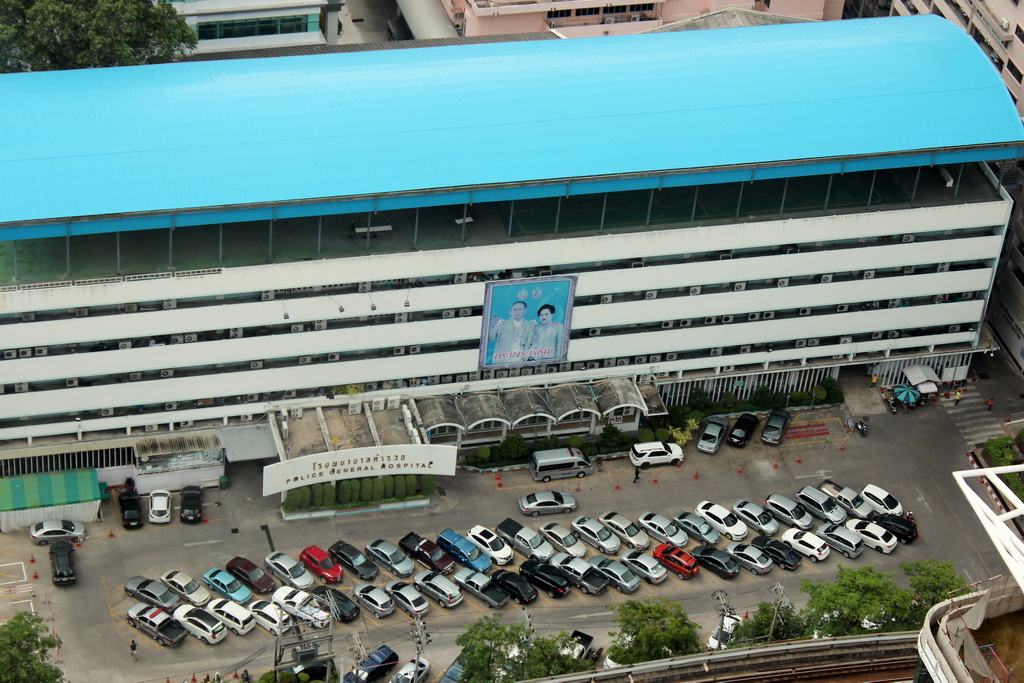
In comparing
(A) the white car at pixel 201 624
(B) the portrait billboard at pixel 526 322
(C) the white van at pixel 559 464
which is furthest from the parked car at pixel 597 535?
(A) the white car at pixel 201 624

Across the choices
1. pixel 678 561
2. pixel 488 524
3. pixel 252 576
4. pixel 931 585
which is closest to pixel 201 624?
pixel 252 576

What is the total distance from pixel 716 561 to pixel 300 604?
83.4 feet

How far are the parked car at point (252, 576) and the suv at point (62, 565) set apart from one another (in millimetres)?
9190

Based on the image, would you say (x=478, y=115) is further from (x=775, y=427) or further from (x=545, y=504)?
(x=775, y=427)

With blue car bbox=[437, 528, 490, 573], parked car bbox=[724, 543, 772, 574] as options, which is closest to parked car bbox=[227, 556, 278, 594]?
blue car bbox=[437, 528, 490, 573]

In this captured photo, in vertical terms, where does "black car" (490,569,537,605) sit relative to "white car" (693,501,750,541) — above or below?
below

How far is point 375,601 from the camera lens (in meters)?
99.8

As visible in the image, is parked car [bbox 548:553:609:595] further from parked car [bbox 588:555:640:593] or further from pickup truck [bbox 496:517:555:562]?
pickup truck [bbox 496:517:555:562]

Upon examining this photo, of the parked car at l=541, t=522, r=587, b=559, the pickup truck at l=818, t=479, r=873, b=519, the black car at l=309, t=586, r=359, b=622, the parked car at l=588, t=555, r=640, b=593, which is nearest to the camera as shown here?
the black car at l=309, t=586, r=359, b=622

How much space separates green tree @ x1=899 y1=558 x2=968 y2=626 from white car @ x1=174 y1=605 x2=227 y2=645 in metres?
39.3

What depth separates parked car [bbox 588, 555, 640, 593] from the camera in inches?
4031

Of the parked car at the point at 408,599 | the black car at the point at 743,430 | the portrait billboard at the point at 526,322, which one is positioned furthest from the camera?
the black car at the point at 743,430

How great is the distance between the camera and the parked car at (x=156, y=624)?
96.9 m

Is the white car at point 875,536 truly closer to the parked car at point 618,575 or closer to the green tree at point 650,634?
the parked car at point 618,575
